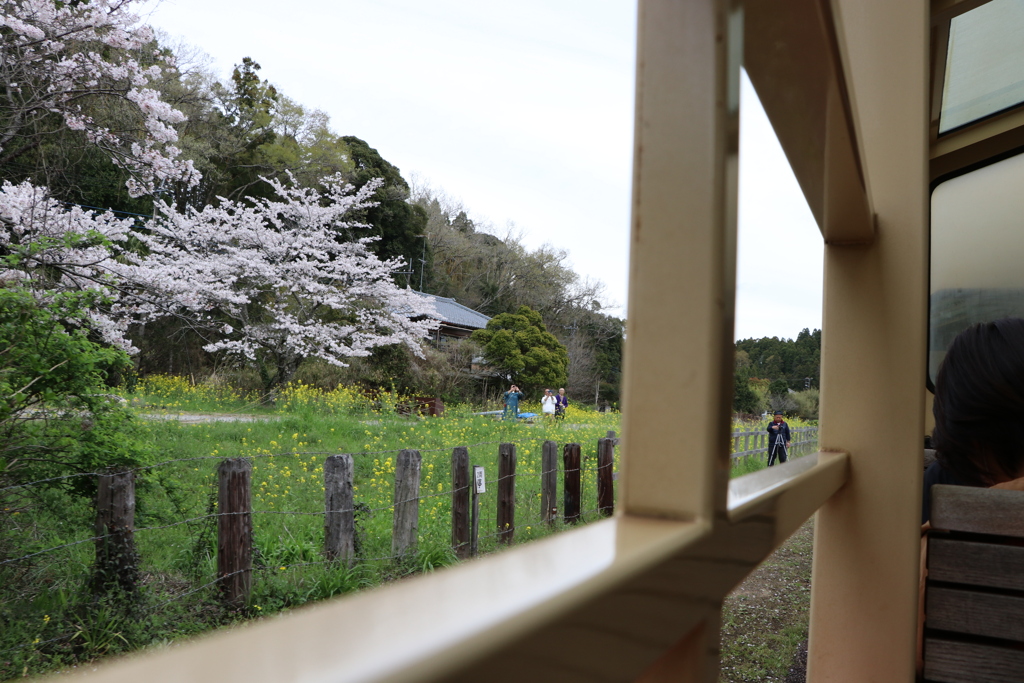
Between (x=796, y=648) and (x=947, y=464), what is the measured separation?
167 centimetres

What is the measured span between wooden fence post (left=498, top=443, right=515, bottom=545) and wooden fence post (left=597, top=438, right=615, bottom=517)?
0.93 meters

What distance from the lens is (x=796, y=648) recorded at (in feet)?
7.58

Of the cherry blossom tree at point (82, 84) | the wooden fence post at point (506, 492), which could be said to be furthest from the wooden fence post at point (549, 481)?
the cherry blossom tree at point (82, 84)

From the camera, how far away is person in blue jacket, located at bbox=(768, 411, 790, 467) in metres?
1.31

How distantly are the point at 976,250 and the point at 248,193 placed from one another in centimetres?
1111

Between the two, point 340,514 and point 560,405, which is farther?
point 560,405

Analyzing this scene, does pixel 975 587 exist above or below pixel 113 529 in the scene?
above

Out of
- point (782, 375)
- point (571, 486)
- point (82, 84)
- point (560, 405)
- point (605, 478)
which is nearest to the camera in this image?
point (782, 375)

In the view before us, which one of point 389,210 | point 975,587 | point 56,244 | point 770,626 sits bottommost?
point 770,626

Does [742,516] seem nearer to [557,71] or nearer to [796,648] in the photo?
[796,648]

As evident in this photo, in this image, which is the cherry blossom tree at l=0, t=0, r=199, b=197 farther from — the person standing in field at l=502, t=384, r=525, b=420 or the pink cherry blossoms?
the person standing in field at l=502, t=384, r=525, b=420

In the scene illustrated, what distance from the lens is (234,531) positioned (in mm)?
2559

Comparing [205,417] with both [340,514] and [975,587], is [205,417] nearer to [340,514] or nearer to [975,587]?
[340,514]

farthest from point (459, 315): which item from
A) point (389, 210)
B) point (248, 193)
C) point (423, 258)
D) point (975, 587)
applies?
point (975, 587)
